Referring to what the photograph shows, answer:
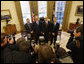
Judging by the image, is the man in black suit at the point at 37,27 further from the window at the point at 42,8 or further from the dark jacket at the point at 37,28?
the window at the point at 42,8

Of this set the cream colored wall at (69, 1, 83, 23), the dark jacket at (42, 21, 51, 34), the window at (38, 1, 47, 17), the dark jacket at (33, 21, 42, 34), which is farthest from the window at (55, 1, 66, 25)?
the dark jacket at (33, 21, 42, 34)

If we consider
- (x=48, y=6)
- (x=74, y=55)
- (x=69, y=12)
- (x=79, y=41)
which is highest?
(x=48, y=6)

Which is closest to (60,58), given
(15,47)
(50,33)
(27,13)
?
(15,47)

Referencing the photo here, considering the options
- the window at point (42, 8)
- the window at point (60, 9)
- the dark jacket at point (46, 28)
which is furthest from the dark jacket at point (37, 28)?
the window at point (60, 9)

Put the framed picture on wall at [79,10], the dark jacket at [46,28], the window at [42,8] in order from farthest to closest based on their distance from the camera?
the window at [42,8] < the framed picture on wall at [79,10] < the dark jacket at [46,28]

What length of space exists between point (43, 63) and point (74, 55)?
2.79 ft

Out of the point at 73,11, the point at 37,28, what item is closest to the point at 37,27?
the point at 37,28

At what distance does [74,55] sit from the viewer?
162 centimetres

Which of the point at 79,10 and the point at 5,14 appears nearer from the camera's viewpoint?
the point at 5,14

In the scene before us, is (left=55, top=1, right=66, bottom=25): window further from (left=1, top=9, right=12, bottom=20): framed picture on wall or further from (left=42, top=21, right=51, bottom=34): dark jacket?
(left=1, top=9, right=12, bottom=20): framed picture on wall

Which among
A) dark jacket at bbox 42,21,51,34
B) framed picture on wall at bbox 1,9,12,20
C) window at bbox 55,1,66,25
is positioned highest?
window at bbox 55,1,66,25

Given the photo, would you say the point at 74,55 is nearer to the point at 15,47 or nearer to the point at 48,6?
the point at 15,47

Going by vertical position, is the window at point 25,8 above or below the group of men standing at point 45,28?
above

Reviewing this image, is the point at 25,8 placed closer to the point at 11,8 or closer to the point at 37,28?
the point at 11,8
